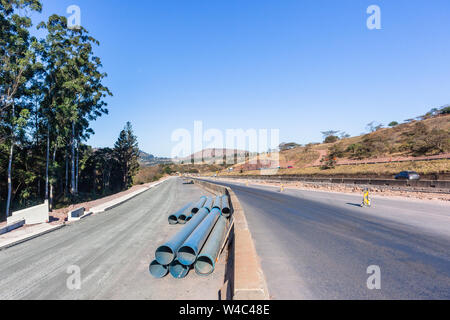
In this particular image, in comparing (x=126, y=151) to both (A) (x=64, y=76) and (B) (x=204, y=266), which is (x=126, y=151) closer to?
(A) (x=64, y=76)

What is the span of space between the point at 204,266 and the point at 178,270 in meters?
0.62

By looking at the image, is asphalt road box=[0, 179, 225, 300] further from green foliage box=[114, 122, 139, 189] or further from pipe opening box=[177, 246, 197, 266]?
green foliage box=[114, 122, 139, 189]

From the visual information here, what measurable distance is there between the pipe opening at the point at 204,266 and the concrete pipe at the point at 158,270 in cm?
73

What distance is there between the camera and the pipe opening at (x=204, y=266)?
202 inches

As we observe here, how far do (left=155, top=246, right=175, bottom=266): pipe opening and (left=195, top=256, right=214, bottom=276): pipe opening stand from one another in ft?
2.13

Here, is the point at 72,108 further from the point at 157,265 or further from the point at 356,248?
the point at 356,248

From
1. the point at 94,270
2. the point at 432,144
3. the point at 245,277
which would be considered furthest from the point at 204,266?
the point at 432,144

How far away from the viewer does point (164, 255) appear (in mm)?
5160

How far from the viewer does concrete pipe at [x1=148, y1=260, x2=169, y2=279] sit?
5035mm

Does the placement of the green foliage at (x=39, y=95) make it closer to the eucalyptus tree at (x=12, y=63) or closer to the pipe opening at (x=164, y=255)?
the eucalyptus tree at (x=12, y=63)

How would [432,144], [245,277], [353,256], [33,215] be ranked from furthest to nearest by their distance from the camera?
[432,144] < [33,215] < [353,256] < [245,277]

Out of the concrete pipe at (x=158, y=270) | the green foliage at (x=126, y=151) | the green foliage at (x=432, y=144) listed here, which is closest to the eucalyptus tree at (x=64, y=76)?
the concrete pipe at (x=158, y=270)

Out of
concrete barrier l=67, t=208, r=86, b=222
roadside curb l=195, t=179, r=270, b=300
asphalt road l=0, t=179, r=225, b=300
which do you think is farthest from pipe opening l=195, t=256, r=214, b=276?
concrete barrier l=67, t=208, r=86, b=222

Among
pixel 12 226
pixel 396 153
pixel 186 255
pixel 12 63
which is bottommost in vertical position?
pixel 12 226
